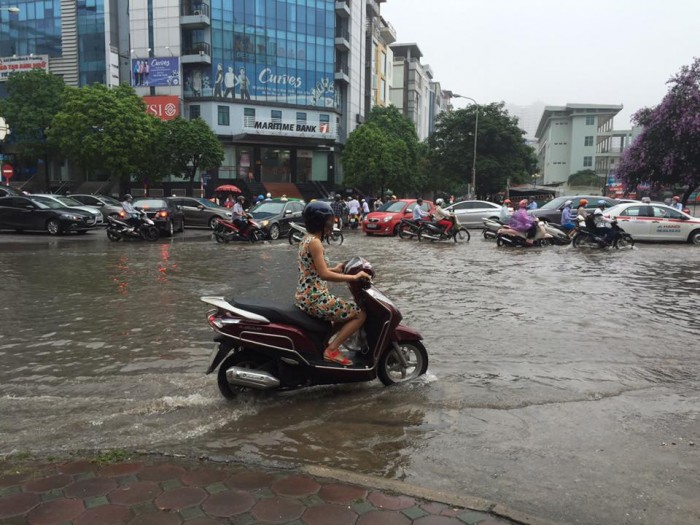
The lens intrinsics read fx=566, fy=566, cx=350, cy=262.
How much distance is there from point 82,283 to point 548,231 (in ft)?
46.2

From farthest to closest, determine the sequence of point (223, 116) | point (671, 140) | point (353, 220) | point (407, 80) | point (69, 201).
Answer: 1. point (407, 80)
2. point (223, 116)
3. point (671, 140)
4. point (353, 220)
5. point (69, 201)

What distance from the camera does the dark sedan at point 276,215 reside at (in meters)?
19.8

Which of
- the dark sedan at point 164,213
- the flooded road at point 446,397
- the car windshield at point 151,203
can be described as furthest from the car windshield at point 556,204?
the car windshield at point 151,203

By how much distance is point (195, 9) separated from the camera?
48656 millimetres

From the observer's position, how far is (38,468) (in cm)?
336

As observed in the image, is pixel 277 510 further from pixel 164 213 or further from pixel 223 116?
pixel 223 116

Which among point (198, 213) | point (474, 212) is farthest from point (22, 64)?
point (474, 212)

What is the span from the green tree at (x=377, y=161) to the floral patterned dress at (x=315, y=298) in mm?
46403

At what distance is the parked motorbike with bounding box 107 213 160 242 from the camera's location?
1848cm

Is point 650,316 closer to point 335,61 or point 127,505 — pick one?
point 127,505

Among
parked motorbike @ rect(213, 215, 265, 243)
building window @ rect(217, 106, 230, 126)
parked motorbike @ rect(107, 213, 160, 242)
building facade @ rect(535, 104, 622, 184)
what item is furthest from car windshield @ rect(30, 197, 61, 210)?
building facade @ rect(535, 104, 622, 184)

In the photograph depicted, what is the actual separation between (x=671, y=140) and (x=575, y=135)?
6657cm

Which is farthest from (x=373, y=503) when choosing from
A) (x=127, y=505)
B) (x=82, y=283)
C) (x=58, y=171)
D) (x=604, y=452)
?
(x=58, y=171)

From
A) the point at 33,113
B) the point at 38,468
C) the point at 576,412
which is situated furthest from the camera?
the point at 33,113
